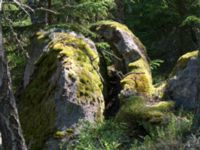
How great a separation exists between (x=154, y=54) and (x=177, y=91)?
8.13 metres

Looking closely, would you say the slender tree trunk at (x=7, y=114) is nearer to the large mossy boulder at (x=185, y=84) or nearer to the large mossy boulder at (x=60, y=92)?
the large mossy boulder at (x=60, y=92)

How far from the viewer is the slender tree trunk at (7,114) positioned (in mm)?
7473

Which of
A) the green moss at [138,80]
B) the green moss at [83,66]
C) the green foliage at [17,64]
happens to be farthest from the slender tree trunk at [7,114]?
the green foliage at [17,64]

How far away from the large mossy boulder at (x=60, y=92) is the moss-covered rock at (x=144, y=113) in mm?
583

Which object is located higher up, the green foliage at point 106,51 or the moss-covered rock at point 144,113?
the green foliage at point 106,51

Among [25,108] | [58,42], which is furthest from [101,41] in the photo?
[25,108]

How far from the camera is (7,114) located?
749 cm

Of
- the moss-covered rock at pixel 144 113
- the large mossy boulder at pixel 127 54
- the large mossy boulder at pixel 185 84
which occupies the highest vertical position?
the large mossy boulder at pixel 127 54

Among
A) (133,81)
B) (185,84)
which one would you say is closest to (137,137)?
(185,84)

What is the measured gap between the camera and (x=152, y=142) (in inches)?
273

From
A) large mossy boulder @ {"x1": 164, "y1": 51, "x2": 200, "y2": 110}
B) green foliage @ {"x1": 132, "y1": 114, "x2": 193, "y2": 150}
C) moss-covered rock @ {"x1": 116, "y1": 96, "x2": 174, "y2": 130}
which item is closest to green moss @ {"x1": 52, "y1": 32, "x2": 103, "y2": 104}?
moss-covered rock @ {"x1": 116, "y1": 96, "x2": 174, "y2": 130}

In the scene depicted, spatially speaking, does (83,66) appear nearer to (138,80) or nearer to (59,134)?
(138,80)

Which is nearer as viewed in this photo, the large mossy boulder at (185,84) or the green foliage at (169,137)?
the green foliage at (169,137)

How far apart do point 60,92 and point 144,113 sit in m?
1.77
